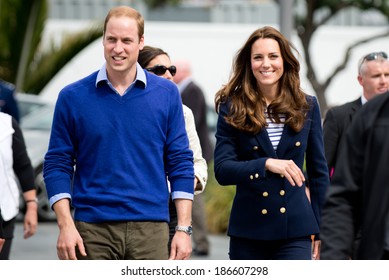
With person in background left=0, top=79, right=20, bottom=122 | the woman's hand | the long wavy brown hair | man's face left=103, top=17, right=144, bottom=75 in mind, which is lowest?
person in background left=0, top=79, right=20, bottom=122

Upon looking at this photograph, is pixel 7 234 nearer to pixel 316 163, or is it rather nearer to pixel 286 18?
pixel 316 163

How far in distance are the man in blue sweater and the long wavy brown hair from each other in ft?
1.59

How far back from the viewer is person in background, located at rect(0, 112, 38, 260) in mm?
7203

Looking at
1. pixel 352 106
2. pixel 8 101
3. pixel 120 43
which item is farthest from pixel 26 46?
pixel 120 43

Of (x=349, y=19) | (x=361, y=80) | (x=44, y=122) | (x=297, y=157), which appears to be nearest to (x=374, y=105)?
(x=297, y=157)

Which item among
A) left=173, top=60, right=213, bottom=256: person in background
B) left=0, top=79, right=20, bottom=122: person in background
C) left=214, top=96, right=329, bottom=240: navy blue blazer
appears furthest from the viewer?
left=0, top=79, right=20, bottom=122: person in background

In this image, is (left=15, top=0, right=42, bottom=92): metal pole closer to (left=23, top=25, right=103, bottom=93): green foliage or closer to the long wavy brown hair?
(left=23, top=25, right=103, bottom=93): green foliage

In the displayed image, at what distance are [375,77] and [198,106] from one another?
13.3 feet

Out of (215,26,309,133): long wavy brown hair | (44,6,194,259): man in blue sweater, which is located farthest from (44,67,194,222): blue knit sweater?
(215,26,309,133): long wavy brown hair

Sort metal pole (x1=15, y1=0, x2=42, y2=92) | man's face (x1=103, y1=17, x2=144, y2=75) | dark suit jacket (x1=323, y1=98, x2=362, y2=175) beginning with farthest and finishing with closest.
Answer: metal pole (x1=15, y1=0, x2=42, y2=92), dark suit jacket (x1=323, y1=98, x2=362, y2=175), man's face (x1=103, y1=17, x2=144, y2=75)

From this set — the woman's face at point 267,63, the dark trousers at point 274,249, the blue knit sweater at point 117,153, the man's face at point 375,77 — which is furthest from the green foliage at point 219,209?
the blue knit sweater at point 117,153

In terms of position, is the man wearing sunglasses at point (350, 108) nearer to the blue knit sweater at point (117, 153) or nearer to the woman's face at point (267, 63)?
the woman's face at point (267, 63)

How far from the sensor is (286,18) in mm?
12266
